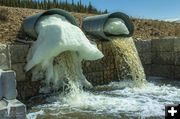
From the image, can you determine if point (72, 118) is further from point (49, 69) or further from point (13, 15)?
point (13, 15)

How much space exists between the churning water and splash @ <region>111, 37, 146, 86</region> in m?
0.19

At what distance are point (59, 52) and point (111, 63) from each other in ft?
7.51

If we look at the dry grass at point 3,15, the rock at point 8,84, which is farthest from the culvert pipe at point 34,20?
the rock at point 8,84

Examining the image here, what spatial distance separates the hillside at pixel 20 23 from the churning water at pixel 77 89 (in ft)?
3.31

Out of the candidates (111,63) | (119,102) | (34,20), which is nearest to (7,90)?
(119,102)

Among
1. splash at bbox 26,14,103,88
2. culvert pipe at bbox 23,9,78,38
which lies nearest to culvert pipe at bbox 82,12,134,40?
culvert pipe at bbox 23,9,78,38

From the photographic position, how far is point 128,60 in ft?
30.0

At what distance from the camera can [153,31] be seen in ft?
39.0

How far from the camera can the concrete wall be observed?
297 inches

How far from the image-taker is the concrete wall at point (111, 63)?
7555mm

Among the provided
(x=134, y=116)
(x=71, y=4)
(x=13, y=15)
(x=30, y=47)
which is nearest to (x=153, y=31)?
(x=71, y=4)

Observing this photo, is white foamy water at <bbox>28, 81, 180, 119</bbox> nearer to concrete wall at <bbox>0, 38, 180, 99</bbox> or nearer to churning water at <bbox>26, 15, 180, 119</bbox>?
churning water at <bbox>26, 15, 180, 119</bbox>

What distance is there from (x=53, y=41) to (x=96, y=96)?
4.24ft

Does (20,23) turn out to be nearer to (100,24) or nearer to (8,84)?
(100,24)
